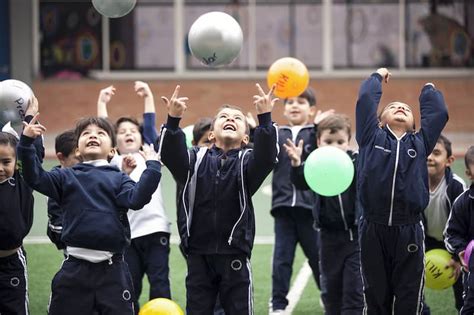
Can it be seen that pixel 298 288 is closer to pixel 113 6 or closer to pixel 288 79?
pixel 288 79

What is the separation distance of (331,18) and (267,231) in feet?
30.5

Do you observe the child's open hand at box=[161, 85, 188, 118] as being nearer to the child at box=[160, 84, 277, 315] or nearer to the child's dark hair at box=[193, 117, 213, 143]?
the child at box=[160, 84, 277, 315]

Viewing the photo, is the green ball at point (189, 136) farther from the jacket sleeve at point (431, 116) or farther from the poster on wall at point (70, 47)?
the poster on wall at point (70, 47)

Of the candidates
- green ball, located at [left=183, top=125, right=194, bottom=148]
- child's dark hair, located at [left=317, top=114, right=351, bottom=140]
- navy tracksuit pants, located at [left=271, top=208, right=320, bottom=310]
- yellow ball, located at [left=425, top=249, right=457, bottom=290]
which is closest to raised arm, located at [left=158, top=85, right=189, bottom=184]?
child's dark hair, located at [left=317, top=114, right=351, bottom=140]

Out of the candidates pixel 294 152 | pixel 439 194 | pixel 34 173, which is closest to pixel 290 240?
pixel 294 152

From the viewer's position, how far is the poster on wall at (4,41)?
1922 centimetres

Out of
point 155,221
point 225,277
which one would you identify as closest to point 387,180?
point 225,277

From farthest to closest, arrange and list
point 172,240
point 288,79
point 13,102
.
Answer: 1. point 172,240
2. point 288,79
3. point 13,102

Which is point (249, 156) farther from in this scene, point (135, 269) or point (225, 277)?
point (135, 269)

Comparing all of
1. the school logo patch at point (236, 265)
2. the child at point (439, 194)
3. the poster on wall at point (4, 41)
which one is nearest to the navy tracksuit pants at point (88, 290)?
the school logo patch at point (236, 265)

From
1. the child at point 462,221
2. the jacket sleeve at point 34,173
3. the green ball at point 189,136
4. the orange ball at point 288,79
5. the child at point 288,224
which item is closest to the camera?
the jacket sleeve at point 34,173

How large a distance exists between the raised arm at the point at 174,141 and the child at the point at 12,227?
2.73 ft

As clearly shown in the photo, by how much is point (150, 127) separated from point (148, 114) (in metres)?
0.11

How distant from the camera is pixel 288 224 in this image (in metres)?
7.87
